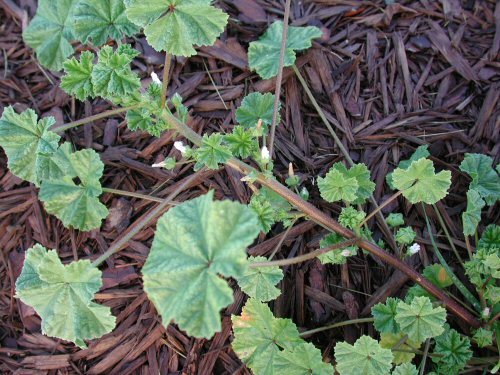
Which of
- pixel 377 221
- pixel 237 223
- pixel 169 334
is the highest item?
pixel 237 223

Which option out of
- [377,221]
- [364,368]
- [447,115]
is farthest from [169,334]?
[447,115]

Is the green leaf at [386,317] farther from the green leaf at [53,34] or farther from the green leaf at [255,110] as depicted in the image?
the green leaf at [53,34]

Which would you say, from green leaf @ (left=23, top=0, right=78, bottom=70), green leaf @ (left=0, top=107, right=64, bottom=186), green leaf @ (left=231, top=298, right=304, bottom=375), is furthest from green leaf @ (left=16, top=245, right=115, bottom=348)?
green leaf @ (left=23, top=0, right=78, bottom=70)

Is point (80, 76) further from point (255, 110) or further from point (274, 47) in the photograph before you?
point (274, 47)

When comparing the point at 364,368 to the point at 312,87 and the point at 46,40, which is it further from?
the point at 46,40

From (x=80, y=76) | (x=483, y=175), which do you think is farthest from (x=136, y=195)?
(x=483, y=175)

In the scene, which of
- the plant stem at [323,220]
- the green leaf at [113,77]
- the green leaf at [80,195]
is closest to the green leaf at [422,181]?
the plant stem at [323,220]
